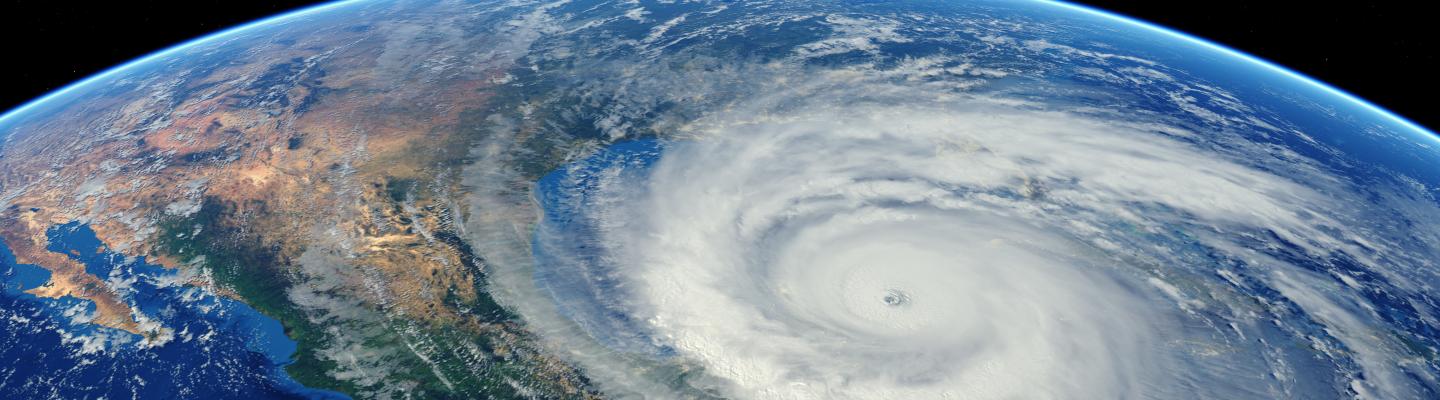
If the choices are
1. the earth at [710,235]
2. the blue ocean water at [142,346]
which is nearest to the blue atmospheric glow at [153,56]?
the earth at [710,235]

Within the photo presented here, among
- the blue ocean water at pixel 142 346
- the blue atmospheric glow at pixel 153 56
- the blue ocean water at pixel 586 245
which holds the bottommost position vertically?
the blue ocean water at pixel 142 346

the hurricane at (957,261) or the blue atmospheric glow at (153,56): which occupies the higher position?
the blue atmospheric glow at (153,56)

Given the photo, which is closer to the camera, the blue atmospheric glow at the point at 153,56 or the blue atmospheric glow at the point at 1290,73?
the blue atmospheric glow at the point at 1290,73

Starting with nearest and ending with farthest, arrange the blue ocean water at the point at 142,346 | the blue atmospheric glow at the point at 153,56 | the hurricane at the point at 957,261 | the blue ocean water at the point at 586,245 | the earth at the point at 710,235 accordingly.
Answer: the blue ocean water at the point at 142,346 → the hurricane at the point at 957,261 → the earth at the point at 710,235 → the blue ocean water at the point at 586,245 → the blue atmospheric glow at the point at 153,56

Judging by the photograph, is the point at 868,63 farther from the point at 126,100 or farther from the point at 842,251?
the point at 126,100

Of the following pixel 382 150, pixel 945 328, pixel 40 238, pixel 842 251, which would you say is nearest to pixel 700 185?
pixel 842 251

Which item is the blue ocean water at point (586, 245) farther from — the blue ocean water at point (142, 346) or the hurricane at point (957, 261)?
the blue ocean water at point (142, 346)

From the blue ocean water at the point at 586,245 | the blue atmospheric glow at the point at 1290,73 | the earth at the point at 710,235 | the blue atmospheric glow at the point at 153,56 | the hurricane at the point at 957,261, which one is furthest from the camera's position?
the blue atmospheric glow at the point at 153,56
